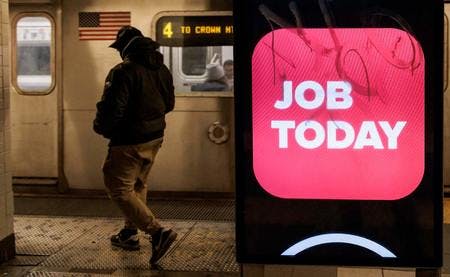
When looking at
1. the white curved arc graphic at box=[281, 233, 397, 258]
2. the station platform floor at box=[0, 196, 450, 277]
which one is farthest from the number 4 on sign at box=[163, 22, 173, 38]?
the white curved arc graphic at box=[281, 233, 397, 258]

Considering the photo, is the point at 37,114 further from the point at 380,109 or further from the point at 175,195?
the point at 380,109

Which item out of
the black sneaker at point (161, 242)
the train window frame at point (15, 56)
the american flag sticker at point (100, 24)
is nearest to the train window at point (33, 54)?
the train window frame at point (15, 56)

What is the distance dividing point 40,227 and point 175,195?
166 centimetres

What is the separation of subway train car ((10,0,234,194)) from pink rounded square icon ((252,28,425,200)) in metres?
4.52

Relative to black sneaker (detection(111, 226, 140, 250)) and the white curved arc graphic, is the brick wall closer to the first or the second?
black sneaker (detection(111, 226, 140, 250))

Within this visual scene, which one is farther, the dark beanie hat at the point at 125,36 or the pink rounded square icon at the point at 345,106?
the dark beanie hat at the point at 125,36

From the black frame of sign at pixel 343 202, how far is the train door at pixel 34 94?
16.9 feet

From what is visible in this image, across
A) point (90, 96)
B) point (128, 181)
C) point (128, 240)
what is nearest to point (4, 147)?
point (128, 181)

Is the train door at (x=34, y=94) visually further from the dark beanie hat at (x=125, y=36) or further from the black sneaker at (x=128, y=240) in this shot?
the dark beanie hat at (x=125, y=36)

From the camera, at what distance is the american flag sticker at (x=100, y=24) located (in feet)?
25.1

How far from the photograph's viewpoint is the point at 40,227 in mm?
6531

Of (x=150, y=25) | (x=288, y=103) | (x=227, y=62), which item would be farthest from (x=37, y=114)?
(x=288, y=103)

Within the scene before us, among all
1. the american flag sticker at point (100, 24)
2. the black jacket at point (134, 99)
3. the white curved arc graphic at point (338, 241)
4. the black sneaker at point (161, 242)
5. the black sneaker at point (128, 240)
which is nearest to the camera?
the white curved arc graphic at point (338, 241)

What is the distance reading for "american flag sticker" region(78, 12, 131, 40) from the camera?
25.1 feet
